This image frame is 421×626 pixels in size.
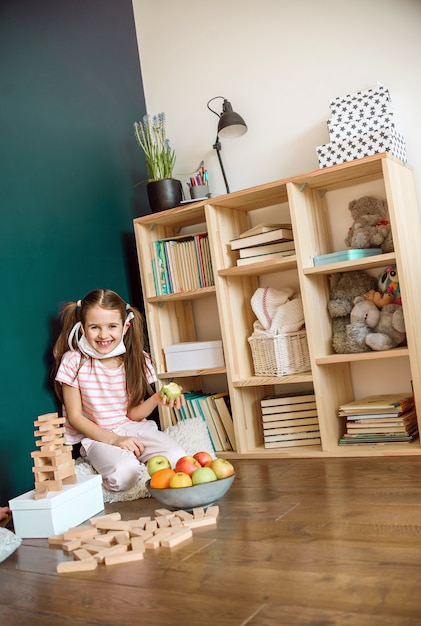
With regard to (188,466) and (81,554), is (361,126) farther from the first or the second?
(81,554)

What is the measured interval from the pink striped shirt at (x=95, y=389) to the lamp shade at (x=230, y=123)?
1238 mm

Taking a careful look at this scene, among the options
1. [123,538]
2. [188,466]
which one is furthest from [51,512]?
[188,466]

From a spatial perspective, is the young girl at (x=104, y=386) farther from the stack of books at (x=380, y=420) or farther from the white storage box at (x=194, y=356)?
the stack of books at (x=380, y=420)

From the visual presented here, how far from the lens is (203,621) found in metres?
1.33

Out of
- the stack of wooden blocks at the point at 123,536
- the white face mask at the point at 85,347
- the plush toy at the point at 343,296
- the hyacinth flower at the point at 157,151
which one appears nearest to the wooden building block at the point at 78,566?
the stack of wooden blocks at the point at 123,536

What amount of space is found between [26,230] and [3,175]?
0.24 meters

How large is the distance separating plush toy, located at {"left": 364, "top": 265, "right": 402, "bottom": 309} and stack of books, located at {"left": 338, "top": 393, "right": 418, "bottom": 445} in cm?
42

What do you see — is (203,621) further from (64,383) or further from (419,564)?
(64,383)

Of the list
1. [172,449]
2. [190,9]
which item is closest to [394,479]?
[172,449]

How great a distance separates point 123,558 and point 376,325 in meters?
1.51

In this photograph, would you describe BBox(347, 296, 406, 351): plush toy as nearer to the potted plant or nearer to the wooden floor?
the wooden floor

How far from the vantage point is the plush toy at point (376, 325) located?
268cm

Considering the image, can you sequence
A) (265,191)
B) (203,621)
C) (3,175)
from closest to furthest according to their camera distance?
(203,621) → (3,175) → (265,191)

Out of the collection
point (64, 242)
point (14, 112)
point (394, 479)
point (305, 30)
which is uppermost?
point (305, 30)
